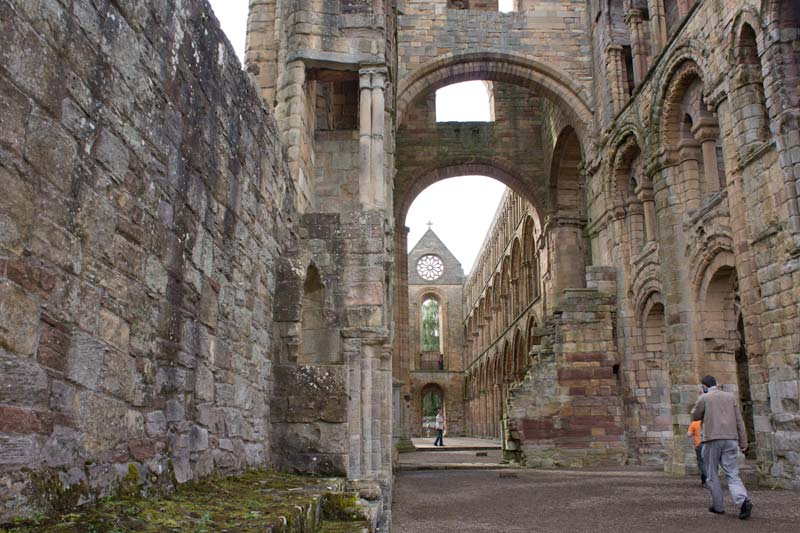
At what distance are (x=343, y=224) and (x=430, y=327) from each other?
46198 millimetres

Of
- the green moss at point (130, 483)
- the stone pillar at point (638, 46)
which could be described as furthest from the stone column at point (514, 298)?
the green moss at point (130, 483)

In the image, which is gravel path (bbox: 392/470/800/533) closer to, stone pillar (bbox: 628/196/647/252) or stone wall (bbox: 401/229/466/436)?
stone pillar (bbox: 628/196/647/252)

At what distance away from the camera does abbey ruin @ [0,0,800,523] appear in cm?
277

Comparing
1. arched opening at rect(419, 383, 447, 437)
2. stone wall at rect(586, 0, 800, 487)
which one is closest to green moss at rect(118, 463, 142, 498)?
stone wall at rect(586, 0, 800, 487)

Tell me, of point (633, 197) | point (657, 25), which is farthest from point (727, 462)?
point (657, 25)

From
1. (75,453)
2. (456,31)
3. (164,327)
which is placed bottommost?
(75,453)

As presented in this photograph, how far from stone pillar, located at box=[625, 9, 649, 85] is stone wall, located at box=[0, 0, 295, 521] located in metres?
12.7

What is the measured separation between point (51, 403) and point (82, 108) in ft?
3.81

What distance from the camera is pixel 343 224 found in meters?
7.65

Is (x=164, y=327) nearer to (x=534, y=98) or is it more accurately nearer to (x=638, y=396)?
(x=638, y=396)

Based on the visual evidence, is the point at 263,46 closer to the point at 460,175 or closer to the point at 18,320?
the point at 18,320

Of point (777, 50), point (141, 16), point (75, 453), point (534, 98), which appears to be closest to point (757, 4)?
point (777, 50)

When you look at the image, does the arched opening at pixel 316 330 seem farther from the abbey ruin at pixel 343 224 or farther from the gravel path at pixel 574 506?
the gravel path at pixel 574 506

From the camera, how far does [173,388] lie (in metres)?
3.94
